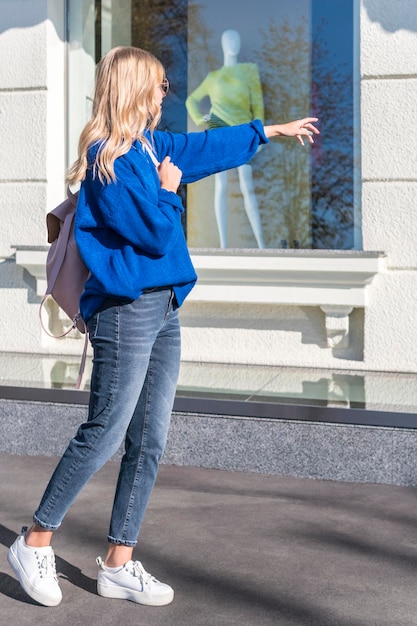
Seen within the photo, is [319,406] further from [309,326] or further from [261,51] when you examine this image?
[261,51]

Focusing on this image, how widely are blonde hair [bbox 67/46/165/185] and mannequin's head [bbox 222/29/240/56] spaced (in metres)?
4.63

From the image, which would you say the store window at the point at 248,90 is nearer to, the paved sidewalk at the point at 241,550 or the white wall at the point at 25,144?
the white wall at the point at 25,144

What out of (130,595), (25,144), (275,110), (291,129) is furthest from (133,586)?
(275,110)

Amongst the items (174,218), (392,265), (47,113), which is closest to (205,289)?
(392,265)

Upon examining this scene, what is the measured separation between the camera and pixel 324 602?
10.6ft

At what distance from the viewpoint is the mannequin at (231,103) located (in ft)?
24.8

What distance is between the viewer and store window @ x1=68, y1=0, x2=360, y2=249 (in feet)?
23.9

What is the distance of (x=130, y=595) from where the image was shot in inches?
127

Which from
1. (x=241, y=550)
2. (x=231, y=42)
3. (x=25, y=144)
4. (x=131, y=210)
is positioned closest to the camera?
(x=131, y=210)

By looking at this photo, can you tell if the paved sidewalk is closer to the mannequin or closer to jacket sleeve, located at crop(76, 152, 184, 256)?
jacket sleeve, located at crop(76, 152, 184, 256)

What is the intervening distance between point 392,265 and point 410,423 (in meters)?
2.12

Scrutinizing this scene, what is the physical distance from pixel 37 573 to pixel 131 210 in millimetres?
1256

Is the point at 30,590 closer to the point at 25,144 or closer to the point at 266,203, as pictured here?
the point at 25,144

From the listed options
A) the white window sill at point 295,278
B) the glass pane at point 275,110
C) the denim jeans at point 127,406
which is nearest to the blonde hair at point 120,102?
the denim jeans at point 127,406
